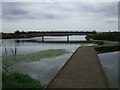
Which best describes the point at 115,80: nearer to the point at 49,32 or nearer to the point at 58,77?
the point at 58,77

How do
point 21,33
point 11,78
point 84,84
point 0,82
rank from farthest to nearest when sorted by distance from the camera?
point 21,33
point 11,78
point 0,82
point 84,84

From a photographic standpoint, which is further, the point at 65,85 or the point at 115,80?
the point at 115,80

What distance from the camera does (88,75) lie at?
6340mm

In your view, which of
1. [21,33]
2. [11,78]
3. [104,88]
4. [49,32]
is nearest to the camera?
[104,88]

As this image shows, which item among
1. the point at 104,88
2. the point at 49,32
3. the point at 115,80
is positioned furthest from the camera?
the point at 49,32

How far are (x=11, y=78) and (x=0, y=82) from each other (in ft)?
1.69

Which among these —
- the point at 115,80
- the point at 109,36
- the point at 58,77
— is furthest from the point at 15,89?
the point at 109,36

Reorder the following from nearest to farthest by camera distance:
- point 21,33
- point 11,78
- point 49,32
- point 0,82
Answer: point 0,82 < point 11,78 < point 49,32 < point 21,33

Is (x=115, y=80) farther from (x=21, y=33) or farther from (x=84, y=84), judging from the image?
(x=21, y=33)

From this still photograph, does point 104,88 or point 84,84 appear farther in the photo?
point 84,84

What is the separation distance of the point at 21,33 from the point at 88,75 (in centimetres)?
6406

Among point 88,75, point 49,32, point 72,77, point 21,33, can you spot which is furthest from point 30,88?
point 21,33

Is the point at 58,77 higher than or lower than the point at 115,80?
higher

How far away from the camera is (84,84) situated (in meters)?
5.22
